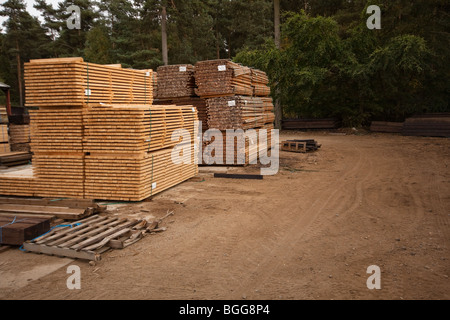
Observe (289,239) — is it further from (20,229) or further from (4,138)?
(4,138)

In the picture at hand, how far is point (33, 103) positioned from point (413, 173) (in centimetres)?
1183

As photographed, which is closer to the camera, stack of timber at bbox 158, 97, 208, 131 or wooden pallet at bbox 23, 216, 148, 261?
wooden pallet at bbox 23, 216, 148, 261

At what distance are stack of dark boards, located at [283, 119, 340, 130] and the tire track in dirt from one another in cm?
1746

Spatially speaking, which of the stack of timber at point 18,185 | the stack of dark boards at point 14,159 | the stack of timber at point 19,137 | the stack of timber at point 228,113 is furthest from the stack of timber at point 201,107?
the stack of timber at point 19,137

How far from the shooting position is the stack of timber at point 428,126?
848 inches

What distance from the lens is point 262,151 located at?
16219mm

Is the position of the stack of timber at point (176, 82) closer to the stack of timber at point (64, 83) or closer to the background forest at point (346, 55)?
the stack of timber at point (64, 83)

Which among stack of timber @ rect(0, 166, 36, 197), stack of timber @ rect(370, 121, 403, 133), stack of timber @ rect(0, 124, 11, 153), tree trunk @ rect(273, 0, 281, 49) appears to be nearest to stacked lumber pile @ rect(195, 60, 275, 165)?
stack of timber @ rect(0, 166, 36, 197)

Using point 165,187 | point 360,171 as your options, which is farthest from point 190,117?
point 360,171

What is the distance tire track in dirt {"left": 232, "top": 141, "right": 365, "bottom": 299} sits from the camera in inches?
196

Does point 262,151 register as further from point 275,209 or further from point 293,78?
point 293,78

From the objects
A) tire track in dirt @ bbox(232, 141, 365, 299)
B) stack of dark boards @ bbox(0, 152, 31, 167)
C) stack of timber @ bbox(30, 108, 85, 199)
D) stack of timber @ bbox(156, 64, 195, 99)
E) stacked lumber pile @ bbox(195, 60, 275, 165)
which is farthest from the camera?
stack of dark boards @ bbox(0, 152, 31, 167)

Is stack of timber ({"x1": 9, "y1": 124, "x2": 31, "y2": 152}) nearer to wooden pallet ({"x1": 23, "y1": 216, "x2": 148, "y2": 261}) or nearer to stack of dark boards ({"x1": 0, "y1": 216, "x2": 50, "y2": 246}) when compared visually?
stack of dark boards ({"x1": 0, "y1": 216, "x2": 50, "y2": 246})

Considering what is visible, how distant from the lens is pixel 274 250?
6.02 metres
